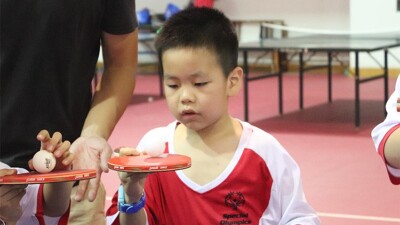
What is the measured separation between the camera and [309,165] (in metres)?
7.25

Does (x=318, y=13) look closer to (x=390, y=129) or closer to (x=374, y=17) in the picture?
(x=374, y=17)

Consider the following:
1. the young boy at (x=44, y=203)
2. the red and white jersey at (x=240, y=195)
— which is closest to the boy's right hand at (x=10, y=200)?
the young boy at (x=44, y=203)

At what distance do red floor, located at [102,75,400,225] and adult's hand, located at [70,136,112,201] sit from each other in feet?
11.2

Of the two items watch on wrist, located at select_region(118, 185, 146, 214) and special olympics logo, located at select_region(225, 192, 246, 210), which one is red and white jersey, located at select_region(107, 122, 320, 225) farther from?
watch on wrist, located at select_region(118, 185, 146, 214)

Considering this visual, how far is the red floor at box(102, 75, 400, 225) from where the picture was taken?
598 cm

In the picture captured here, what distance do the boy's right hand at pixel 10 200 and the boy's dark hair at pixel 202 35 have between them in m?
0.71

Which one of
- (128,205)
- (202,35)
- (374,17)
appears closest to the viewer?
(128,205)

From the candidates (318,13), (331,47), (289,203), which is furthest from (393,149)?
(318,13)

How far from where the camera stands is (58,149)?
2.24m

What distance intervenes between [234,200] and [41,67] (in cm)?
74

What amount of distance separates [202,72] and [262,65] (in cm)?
1258

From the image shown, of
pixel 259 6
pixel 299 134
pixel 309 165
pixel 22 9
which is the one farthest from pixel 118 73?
pixel 259 6

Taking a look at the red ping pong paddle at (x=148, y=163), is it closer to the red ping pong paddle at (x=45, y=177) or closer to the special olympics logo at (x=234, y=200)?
the red ping pong paddle at (x=45, y=177)

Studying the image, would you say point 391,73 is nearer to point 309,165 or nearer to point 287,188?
point 309,165
